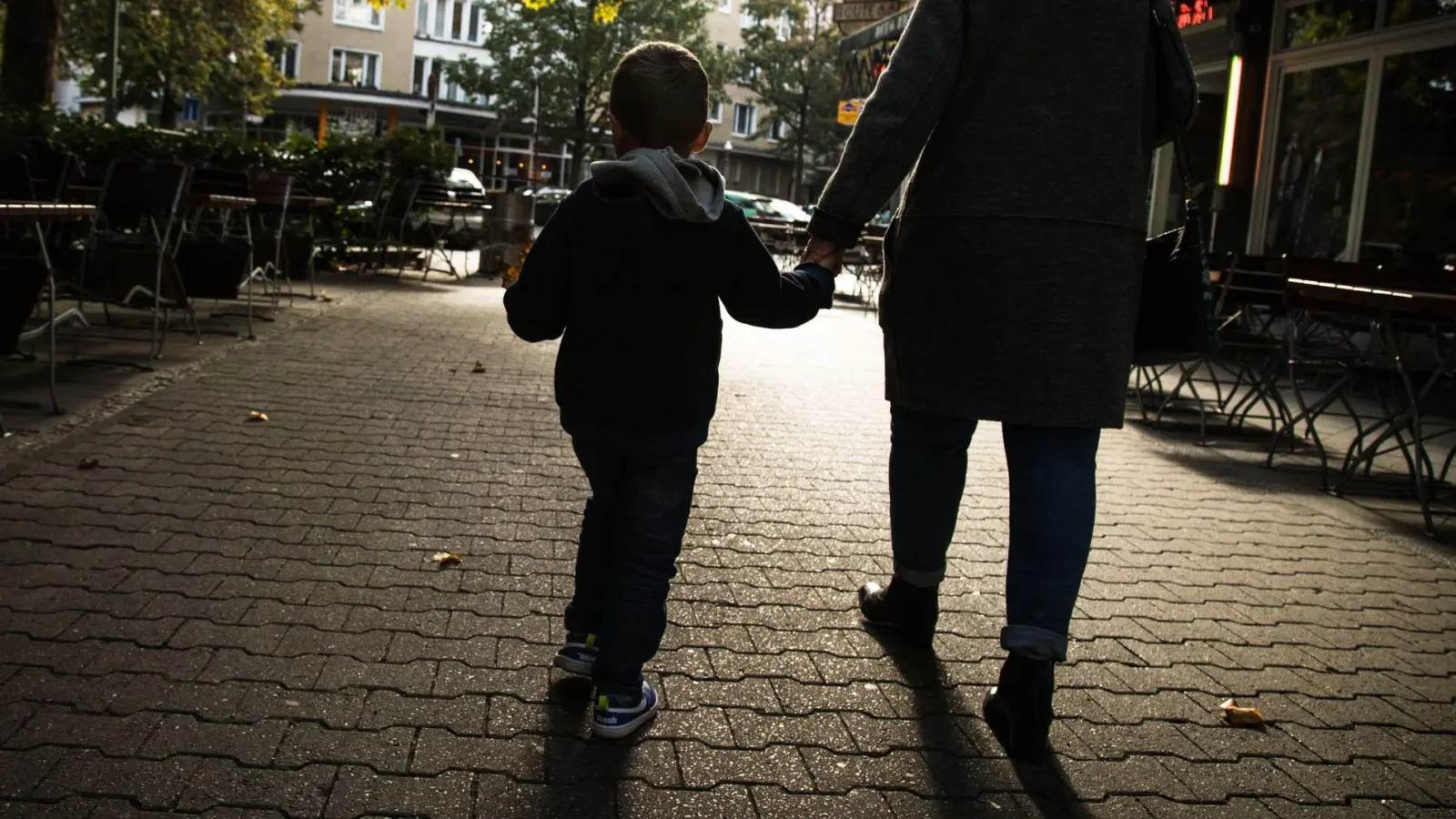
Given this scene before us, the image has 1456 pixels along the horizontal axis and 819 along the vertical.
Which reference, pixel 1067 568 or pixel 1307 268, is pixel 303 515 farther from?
pixel 1307 268

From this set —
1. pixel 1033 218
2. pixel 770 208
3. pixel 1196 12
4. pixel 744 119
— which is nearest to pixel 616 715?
pixel 1033 218

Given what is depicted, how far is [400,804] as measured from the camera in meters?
2.69

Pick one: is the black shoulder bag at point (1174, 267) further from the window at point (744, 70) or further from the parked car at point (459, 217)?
the window at point (744, 70)

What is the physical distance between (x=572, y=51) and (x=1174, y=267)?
53121mm

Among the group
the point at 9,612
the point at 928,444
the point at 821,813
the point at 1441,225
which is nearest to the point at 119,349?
the point at 9,612

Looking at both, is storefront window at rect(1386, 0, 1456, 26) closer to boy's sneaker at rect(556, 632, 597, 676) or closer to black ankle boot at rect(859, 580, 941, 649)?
black ankle boot at rect(859, 580, 941, 649)

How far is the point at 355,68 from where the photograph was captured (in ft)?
204

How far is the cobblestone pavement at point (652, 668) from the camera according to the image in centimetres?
288

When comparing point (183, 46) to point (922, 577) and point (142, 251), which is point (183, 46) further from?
point (922, 577)

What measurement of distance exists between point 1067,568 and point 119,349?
277 inches

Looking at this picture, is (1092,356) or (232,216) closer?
(1092,356)

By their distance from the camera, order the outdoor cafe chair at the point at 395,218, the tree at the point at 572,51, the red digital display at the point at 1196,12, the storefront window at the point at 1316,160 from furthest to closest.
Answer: the tree at the point at 572,51
the outdoor cafe chair at the point at 395,218
the red digital display at the point at 1196,12
the storefront window at the point at 1316,160

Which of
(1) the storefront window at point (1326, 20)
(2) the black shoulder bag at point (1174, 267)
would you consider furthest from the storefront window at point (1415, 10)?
(2) the black shoulder bag at point (1174, 267)

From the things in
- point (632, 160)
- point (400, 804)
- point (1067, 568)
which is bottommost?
point (400, 804)
